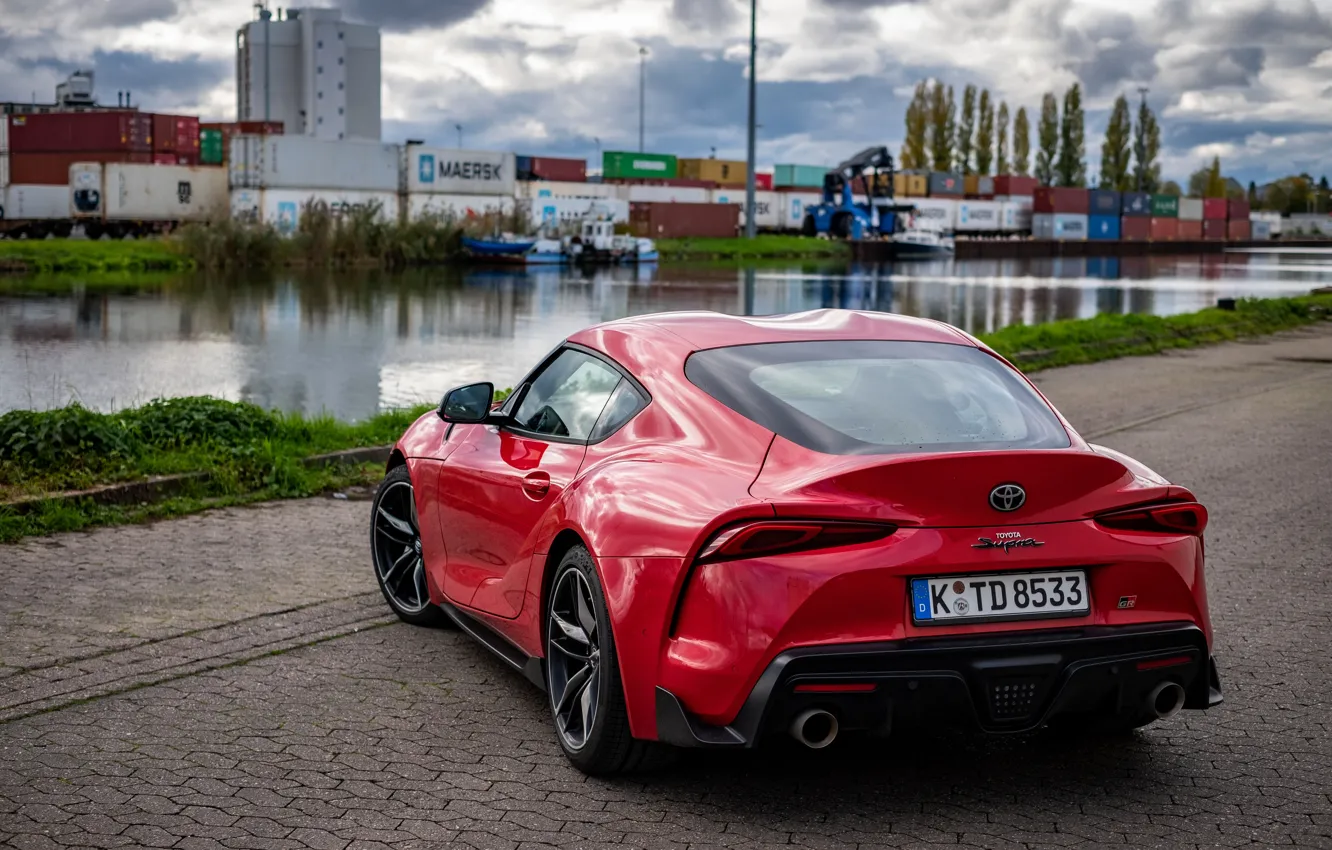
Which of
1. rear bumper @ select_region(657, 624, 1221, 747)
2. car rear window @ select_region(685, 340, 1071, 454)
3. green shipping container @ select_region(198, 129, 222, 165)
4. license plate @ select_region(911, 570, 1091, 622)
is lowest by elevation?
rear bumper @ select_region(657, 624, 1221, 747)

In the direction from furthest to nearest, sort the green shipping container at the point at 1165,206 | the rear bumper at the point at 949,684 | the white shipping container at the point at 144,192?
1. the green shipping container at the point at 1165,206
2. the white shipping container at the point at 144,192
3. the rear bumper at the point at 949,684

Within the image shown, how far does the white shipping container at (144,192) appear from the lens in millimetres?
70625

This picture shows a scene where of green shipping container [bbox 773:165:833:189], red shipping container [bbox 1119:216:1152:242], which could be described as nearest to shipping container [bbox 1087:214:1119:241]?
red shipping container [bbox 1119:216:1152:242]

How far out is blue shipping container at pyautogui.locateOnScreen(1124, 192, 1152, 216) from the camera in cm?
13638

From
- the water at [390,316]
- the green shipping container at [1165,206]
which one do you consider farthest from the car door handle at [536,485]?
the green shipping container at [1165,206]

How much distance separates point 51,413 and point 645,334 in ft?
Result: 19.0

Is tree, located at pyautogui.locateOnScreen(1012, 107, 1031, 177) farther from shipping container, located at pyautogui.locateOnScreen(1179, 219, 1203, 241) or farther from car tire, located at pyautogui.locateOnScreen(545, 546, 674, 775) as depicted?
car tire, located at pyautogui.locateOnScreen(545, 546, 674, 775)

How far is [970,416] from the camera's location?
4.55 meters

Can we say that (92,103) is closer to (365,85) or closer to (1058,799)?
(365,85)

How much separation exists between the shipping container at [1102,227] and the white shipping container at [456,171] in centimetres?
6578

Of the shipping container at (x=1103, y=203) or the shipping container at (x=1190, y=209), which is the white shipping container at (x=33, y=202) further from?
the shipping container at (x=1190, y=209)

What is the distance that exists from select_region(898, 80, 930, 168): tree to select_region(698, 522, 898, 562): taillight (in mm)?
140743

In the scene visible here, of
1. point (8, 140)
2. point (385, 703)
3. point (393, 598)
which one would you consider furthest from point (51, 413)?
point (8, 140)

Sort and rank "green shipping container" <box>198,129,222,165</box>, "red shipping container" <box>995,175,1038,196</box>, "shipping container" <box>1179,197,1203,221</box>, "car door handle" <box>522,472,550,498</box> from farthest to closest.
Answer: "shipping container" <box>1179,197,1203,221</box>, "red shipping container" <box>995,175,1038,196</box>, "green shipping container" <box>198,129,222,165</box>, "car door handle" <box>522,472,550,498</box>
